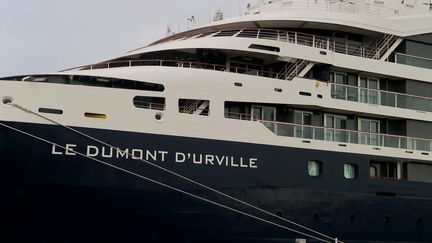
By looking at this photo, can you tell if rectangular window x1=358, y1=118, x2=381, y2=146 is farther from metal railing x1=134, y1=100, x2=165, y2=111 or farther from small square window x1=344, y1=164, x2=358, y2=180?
metal railing x1=134, y1=100, x2=165, y2=111

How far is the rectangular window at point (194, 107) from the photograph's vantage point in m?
16.9

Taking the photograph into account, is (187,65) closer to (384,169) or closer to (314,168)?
(314,168)

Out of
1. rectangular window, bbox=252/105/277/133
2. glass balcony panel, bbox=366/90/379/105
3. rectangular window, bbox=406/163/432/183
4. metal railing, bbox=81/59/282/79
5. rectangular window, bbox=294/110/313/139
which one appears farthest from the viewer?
rectangular window, bbox=406/163/432/183

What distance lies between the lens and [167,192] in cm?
1574

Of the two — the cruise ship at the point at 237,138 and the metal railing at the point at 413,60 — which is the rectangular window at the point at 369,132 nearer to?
the cruise ship at the point at 237,138

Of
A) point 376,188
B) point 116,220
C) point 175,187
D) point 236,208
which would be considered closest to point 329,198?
point 376,188

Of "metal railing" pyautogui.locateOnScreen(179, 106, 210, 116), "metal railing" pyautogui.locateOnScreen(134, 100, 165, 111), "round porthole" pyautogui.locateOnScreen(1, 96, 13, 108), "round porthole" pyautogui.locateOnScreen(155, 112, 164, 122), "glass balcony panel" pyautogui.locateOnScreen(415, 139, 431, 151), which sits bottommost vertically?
"glass balcony panel" pyautogui.locateOnScreen(415, 139, 431, 151)

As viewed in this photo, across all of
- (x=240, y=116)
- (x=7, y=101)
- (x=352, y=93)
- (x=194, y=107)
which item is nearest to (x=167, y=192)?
(x=194, y=107)

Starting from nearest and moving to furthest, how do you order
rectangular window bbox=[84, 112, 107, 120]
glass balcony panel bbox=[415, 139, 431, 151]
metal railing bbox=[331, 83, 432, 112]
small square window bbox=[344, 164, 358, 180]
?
rectangular window bbox=[84, 112, 107, 120] → small square window bbox=[344, 164, 358, 180] → metal railing bbox=[331, 83, 432, 112] → glass balcony panel bbox=[415, 139, 431, 151]

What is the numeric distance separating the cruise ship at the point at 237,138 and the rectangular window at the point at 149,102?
0.03m

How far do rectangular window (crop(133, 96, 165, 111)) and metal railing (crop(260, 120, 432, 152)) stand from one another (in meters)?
3.00

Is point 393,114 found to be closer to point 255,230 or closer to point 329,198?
point 329,198

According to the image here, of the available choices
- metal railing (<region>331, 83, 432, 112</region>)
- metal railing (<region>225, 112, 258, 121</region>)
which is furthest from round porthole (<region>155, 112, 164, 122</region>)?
metal railing (<region>331, 83, 432, 112</region>)

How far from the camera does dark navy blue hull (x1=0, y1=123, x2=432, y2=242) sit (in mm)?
14883
